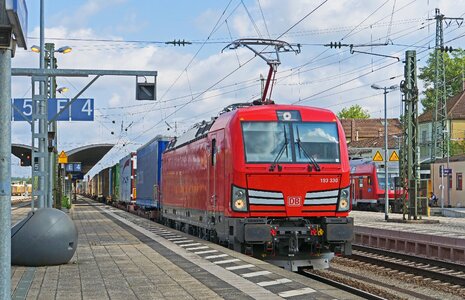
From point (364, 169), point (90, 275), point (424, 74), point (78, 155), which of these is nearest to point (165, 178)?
point (90, 275)

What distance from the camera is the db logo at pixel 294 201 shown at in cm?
1450

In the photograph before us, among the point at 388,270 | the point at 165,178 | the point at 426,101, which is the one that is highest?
the point at 426,101

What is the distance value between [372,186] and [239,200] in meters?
36.0

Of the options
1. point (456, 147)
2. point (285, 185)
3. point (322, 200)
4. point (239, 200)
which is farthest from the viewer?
point (456, 147)

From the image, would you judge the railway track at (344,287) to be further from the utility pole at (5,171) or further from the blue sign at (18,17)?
the blue sign at (18,17)

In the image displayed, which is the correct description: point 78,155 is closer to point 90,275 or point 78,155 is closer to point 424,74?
point 424,74

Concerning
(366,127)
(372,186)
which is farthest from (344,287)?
(366,127)

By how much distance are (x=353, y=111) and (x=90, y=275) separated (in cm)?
11011

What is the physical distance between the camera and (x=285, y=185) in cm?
1453

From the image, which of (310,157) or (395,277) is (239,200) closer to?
(310,157)

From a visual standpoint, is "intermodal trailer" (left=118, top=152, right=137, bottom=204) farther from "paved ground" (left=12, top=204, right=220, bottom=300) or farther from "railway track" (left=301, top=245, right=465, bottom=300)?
"paved ground" (left=12, top=204, right=220, bottom=300)

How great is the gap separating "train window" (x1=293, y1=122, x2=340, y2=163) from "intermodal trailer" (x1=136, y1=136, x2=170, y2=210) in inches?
670

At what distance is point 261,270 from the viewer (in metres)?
12.2

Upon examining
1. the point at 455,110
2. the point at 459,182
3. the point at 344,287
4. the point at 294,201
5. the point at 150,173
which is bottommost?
the point at 344,287
